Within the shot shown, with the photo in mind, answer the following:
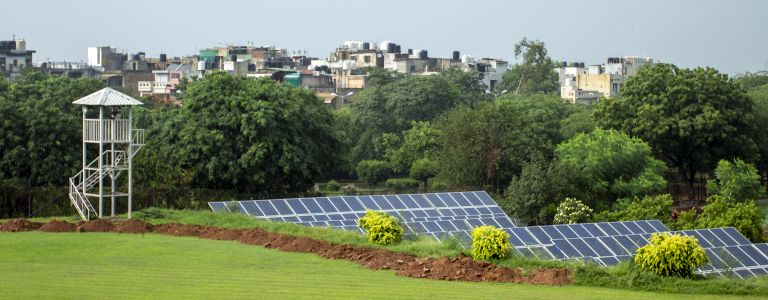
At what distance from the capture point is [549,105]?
64.6 meters

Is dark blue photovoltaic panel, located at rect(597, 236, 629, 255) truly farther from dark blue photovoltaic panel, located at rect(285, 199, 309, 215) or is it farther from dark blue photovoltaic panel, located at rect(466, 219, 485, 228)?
dark blue photovoltaic panel, located at rect(285, 199, 309, 215)

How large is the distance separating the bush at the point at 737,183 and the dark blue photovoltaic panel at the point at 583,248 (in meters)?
21.6

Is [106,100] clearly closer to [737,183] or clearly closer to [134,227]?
[134,227]

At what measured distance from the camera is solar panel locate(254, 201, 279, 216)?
2696 cm

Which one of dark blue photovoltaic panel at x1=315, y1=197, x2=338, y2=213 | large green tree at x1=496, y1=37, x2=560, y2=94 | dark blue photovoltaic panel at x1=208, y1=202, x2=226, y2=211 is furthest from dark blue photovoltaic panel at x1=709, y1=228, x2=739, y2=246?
large green tree at x1=496, y1=37, x2=560, y2=94

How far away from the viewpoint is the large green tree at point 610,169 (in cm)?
3788

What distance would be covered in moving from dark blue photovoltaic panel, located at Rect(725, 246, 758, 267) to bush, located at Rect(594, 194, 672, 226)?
34.0 feet

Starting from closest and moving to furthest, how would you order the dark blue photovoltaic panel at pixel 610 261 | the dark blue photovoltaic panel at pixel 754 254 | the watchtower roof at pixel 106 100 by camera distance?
the dark blue photovoltaic panel at pixel 610 261 < the dark blue photovoltaic panel at pixel 754 254 < the watchtower roof at pixel 106 100

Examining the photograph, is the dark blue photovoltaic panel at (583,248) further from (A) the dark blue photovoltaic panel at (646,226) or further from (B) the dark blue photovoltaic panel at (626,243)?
(A) the dark blue photovoltaic panel at (646,226)

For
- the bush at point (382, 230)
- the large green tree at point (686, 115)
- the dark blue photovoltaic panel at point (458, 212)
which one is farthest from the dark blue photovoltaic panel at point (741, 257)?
the large green tree at point (686, 115)

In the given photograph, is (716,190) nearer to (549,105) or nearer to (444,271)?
(549,105)

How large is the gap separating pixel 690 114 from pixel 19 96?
40.9 meters

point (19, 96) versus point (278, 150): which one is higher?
point (19, 96)

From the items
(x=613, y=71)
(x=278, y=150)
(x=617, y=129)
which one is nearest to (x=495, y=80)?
(x=613, y=71)
